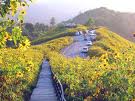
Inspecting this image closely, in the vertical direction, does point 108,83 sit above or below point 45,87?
above

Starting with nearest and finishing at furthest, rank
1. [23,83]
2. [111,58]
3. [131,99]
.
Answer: [131,99]
[111,58]
[23,83]

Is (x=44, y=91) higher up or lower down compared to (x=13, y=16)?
lower down

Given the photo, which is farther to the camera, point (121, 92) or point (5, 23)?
point (121, 92)

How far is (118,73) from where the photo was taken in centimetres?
1667

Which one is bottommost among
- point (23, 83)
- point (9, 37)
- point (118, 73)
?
point (23, 83)

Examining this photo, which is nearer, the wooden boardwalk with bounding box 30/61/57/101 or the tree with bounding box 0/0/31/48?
the tree with bounding box 0/0/31/48

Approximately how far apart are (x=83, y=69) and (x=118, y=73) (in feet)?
30.4

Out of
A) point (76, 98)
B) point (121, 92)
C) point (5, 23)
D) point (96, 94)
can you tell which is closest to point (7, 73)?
point (76, 98)

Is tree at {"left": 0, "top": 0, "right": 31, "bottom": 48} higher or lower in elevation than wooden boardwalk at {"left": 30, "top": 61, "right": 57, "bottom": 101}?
higher

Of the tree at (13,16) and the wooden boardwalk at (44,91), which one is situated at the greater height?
the tree at (13,16)

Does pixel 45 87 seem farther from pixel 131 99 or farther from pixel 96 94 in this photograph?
pixel 131 99

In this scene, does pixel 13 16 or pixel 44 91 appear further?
pixel 44 91

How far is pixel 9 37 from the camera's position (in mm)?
10484

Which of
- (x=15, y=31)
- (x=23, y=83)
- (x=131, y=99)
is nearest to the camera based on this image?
(x=15, y=31)
